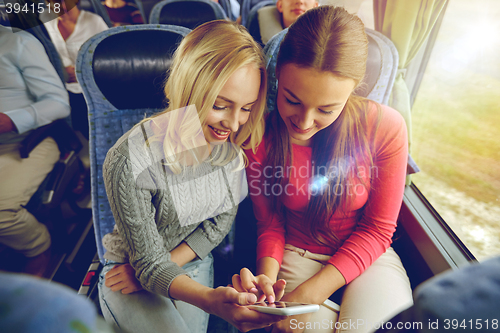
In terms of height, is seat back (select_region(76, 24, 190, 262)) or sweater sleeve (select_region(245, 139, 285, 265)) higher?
seat back (select_region(76, 24, 190, 262))

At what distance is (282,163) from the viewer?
2.77 feet

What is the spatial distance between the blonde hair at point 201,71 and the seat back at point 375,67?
160mm

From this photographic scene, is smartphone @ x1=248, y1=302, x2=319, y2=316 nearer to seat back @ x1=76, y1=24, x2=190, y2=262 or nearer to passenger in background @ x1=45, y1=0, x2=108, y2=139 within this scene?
seat back @ x1=76, y1=24, x2=190, y2=262

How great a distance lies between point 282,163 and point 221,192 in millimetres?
242

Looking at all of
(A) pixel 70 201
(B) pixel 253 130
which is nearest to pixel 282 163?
(B) pixel 253 130

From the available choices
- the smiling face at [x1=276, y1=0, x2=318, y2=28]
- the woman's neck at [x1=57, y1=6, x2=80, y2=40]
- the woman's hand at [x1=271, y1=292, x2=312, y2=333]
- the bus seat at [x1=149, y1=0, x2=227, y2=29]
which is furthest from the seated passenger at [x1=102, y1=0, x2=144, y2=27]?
the woman's hand at [x1=271, y1=292, x2=312, y2=333]

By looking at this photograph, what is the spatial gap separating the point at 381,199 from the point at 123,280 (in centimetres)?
90

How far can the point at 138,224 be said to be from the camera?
697 mm

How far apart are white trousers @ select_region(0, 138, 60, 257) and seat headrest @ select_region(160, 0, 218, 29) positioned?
125 cm

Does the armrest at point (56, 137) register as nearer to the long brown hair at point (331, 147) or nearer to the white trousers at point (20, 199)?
the white trousers at point (20, 199)

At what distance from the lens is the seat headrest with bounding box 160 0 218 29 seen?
1.73 m

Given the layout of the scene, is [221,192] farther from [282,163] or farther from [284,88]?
[284,88]

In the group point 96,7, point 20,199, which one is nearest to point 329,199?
point 20,199

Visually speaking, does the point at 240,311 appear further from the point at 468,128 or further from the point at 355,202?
the point at 468,128
